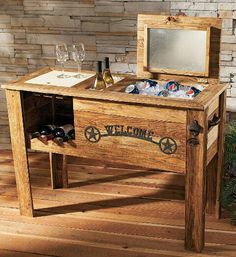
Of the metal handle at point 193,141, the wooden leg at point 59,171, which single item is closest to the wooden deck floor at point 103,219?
the wooden leg at point 59,171

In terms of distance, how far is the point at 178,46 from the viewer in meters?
3.34

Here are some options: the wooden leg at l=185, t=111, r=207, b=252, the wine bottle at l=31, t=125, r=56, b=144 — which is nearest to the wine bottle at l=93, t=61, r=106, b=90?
the wine bottle at l=31, t=125, r=56, b=144

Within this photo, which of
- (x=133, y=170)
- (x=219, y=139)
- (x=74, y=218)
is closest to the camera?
(x=219, y=139)

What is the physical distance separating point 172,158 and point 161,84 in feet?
1.68

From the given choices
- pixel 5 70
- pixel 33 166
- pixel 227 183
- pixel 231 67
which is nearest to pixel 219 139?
pixel 227 183

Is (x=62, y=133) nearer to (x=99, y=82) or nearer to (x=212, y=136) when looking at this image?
(x=99, y=82)

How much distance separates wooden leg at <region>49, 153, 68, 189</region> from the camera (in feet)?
13.0

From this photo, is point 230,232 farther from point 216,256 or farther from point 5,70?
point 5,70

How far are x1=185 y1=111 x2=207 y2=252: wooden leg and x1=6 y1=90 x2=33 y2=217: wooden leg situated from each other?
1.03 meters

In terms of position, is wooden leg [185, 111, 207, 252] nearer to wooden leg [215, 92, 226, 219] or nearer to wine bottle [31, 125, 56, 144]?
wooden leg [215, 92, 226, 219]

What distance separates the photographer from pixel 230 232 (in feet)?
11.1

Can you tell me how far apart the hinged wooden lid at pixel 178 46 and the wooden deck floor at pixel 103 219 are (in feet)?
2.85

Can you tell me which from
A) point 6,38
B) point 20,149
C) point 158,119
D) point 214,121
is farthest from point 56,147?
point 6,38

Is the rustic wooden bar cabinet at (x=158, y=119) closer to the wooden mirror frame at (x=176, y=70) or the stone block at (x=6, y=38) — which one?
the wooden mirror frame at (x=176, y=70)
